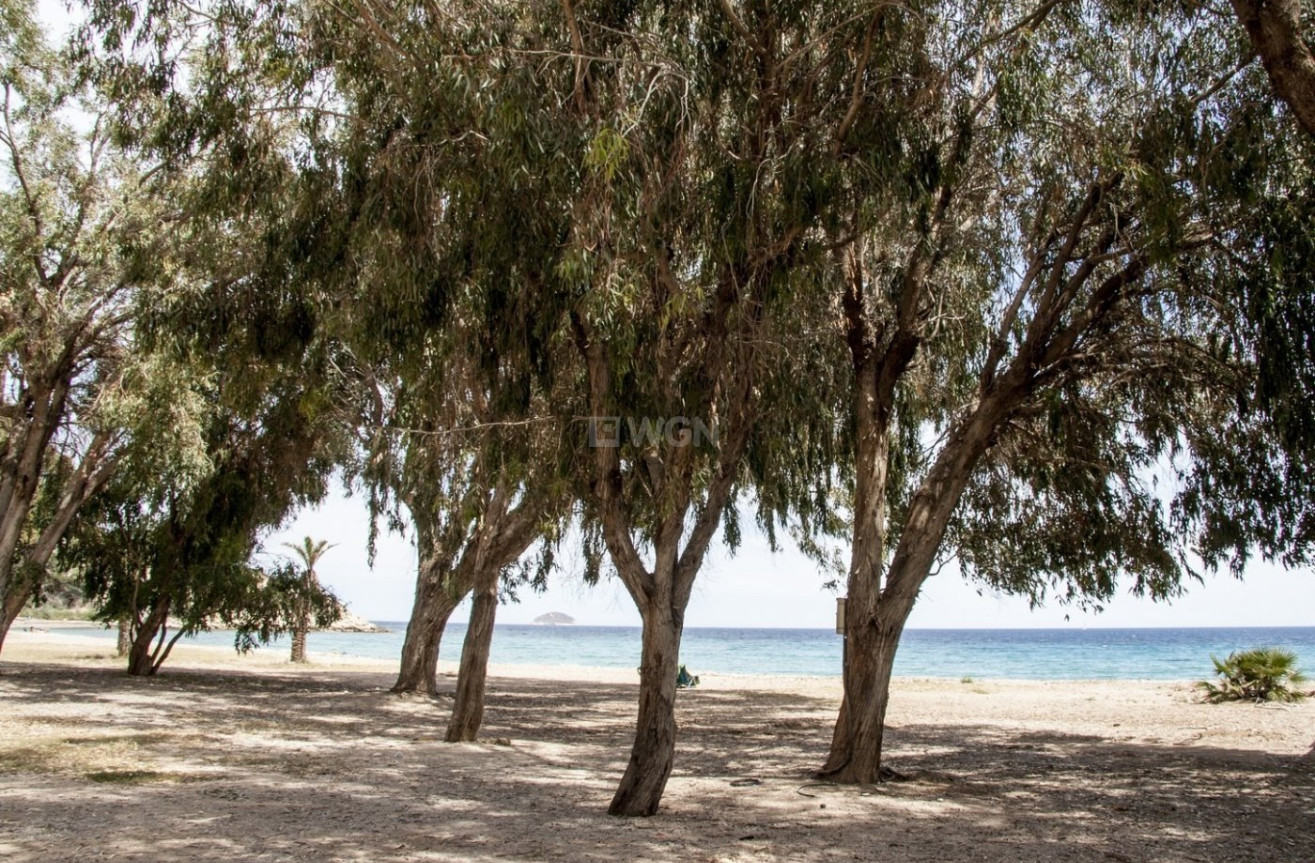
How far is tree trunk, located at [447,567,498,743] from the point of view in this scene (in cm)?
1152

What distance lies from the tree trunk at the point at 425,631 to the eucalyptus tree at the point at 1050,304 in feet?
27.0

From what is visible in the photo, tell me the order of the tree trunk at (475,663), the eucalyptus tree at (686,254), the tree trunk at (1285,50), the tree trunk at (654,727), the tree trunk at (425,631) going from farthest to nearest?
1. the tree trunk at (425,631)
2. the tree trunk at (475,663)
3. the tree trunk at (654,727)
4. the eucalyptus tree at (686,254)
5. the tree trunk at (1285,50)

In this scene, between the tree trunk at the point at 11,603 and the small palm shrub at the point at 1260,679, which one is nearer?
the tree trunk at the point at 11,603

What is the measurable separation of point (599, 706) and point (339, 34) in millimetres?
12817

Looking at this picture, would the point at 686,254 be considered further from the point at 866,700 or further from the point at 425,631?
the point at 425,631

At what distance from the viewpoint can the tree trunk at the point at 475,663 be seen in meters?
11.5

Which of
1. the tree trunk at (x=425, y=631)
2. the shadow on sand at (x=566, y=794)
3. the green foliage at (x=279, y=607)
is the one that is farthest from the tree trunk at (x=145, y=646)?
the tree trunk at (x=425, y=631)

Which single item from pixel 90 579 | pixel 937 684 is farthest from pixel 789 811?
pixel 937 684

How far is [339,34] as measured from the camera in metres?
7.94

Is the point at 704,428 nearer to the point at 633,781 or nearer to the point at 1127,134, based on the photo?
the point at 633,781

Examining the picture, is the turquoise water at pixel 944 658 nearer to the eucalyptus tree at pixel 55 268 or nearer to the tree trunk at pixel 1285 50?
the eucalyptus tree at pixel 55 268

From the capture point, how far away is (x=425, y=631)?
1698 cm

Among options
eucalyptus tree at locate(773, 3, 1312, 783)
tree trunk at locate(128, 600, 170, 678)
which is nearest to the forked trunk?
eucalyptus tree at locate(773, 3, 1312, 783)

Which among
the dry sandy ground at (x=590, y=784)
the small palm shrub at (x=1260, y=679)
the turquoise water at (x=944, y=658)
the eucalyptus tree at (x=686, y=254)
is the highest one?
the eucalyptus tree at (x=686, y=254)
